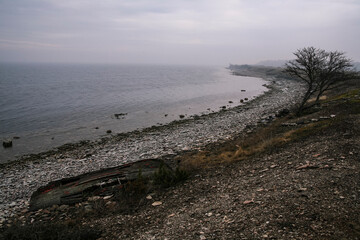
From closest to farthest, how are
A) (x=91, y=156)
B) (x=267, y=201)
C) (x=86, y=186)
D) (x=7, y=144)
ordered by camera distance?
1. (x=267, y=201)
2. (x=86, y=186)
3. (x=91, y=156)
4. (x=7, y=144)

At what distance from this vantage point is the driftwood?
1284 cm

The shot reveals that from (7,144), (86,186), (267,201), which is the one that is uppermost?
(267,201)

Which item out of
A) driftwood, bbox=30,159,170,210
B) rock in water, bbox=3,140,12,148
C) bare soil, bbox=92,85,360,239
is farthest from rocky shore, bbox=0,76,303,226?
bare soil, bbox=92,85,360,239

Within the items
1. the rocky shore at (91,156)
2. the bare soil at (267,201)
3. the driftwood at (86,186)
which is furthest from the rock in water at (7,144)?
the bare soil at (267,201)

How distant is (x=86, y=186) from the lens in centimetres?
1355

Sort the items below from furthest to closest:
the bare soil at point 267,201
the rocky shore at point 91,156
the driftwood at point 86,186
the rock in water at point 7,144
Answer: the rock in water at point 7,144 → the rocky shore at point 91,156 → the driftwood at point 86,186 → the bare soil at point 267,201

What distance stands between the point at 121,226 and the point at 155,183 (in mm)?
4014

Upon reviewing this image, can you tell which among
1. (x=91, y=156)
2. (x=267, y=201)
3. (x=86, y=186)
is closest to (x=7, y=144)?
(x=91, y=156)

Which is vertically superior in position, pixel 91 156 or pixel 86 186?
pixel 86 186

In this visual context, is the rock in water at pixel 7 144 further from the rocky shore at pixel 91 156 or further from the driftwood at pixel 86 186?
the driftwood at pixel 86 186

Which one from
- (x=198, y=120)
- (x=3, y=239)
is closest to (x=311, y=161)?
(x=3, y=239)

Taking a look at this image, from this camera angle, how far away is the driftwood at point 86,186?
1284cm

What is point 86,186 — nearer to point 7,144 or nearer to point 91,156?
point 91,156

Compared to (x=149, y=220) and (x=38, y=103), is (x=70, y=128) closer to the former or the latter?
(x=38, y=103)
